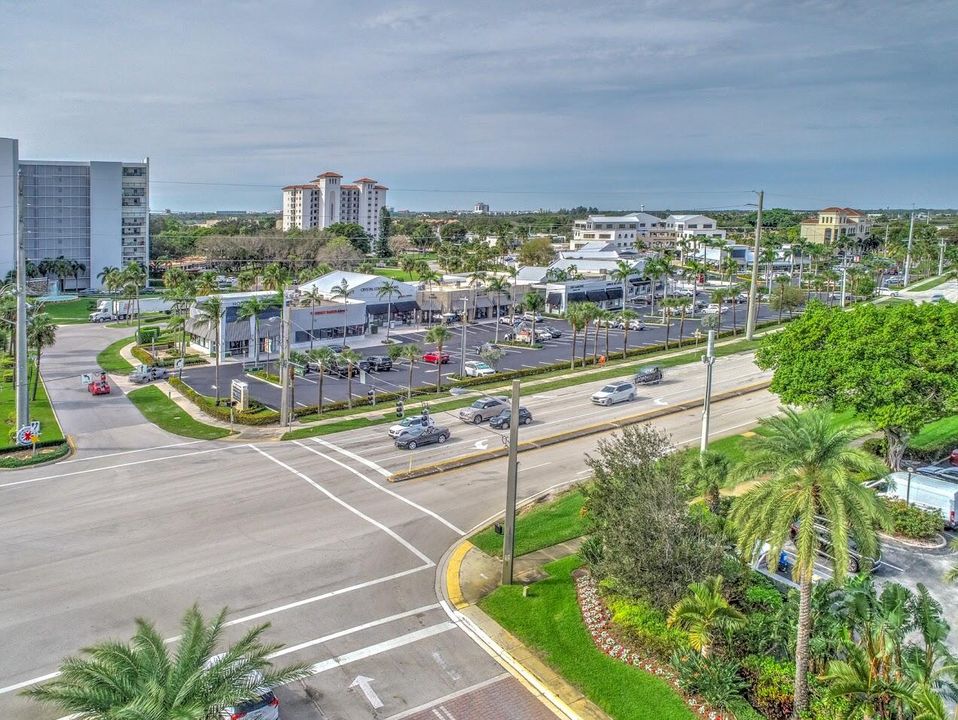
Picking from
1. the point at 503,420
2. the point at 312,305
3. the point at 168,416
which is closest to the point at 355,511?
the point at 503,420

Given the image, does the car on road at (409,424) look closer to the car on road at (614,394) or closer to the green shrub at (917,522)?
the car on road at (614,394)

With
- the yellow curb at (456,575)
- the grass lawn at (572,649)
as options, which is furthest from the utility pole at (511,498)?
the yellow curb at (456,575)

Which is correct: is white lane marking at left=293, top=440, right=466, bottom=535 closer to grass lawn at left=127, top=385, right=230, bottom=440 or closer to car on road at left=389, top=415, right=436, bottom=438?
car on road at left=389, top=415, right=436, bottom=438

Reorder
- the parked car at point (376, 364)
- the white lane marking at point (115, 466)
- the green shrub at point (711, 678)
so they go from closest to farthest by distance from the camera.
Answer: the green shrub at point (711, 678) → the white lane marking at point (115, 466) → the parked car at point (376, 364)

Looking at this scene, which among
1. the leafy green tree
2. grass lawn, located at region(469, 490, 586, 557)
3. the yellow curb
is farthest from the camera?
the leafy green tree

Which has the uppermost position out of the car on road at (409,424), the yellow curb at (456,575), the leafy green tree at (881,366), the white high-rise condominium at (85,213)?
the white high-rise condominium at (85,213)

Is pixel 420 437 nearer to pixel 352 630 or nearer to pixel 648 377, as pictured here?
pixel 352 630

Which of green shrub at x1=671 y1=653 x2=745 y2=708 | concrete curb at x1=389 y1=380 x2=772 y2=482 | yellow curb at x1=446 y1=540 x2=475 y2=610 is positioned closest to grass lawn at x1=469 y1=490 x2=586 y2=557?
yellow curb at x1=446 y1=540 x2=475 y2=610
